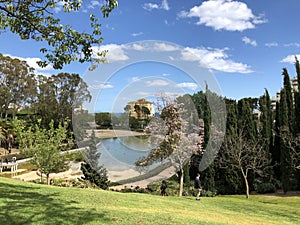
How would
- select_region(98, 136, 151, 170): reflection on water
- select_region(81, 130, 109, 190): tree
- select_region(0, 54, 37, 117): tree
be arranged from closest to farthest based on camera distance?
select_region(98, 136, 151, 170): reflection on water, select_region(81, 130, 109, 190): tree, select_region(0, 54, 37, 117): tree

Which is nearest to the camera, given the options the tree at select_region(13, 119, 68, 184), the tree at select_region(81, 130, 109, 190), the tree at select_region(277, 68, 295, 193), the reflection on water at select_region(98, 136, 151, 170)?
the reflection on water at select_region(98, 136, 151, 170)

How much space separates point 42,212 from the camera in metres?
6.07

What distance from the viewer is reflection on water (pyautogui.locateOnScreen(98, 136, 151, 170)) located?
9.84 m

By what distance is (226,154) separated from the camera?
19.9 metres

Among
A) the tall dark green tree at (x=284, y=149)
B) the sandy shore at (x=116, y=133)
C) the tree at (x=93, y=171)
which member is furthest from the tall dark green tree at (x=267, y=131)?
A: the sandy shore at (x=116, y=133)

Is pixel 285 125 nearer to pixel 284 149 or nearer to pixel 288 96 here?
pixel 284 149

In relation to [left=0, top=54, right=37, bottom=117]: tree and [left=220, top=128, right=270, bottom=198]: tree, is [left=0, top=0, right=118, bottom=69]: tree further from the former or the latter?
[left=0, top=54, right=37, bottom=117]: tree

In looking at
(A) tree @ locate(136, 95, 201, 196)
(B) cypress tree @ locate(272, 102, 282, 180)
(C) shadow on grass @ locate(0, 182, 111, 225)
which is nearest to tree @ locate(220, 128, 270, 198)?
(B) cypress tree @ locate(272, 102, 282, 180)

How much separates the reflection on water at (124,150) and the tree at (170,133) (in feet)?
2.68

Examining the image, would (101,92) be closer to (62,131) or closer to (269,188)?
(62,131)

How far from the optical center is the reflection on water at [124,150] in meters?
9.84

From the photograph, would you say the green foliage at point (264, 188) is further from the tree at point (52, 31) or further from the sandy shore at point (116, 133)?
the tree at point (52, 31)

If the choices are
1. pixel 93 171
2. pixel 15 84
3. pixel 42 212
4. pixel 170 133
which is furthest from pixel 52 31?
pixel 15 84

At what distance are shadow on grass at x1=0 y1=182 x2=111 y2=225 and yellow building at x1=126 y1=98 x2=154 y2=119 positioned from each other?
3.51 metres
